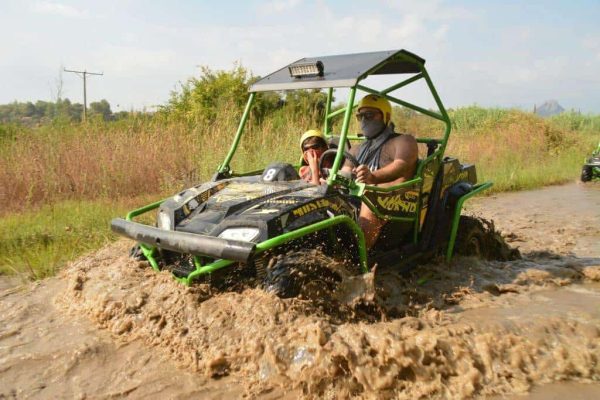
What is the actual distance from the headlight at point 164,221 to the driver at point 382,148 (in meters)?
1.40

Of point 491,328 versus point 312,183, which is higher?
point 312,183

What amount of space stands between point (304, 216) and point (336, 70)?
1240 millimetres

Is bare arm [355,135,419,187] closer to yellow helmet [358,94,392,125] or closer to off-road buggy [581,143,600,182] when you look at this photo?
yellow helmet [358,94,392,125]

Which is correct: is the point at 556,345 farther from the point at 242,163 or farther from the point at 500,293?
the point at 242,163

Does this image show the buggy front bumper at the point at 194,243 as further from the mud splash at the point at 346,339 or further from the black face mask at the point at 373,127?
the black face mask at the point at 373,127

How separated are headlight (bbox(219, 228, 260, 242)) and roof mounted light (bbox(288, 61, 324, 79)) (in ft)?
4.59

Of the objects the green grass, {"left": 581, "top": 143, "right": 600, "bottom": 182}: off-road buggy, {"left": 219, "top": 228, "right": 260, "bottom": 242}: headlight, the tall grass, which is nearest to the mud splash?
{"left": 219, "top": 228, "right": 260, "bottom": 242}: headlight

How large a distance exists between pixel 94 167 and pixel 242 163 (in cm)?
229

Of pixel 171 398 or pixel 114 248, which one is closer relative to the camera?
pixel 171 398

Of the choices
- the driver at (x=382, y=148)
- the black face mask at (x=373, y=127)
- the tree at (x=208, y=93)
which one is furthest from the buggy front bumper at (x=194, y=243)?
the tree at (x=208, y=93)

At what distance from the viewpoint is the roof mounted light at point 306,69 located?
4.23 meters

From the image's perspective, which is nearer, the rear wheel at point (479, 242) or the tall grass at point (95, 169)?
the rear wheel at point (479, 242)

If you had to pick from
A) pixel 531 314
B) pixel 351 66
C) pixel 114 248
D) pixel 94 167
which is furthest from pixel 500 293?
pixel 94 167

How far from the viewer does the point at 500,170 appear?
13492 millimetres
